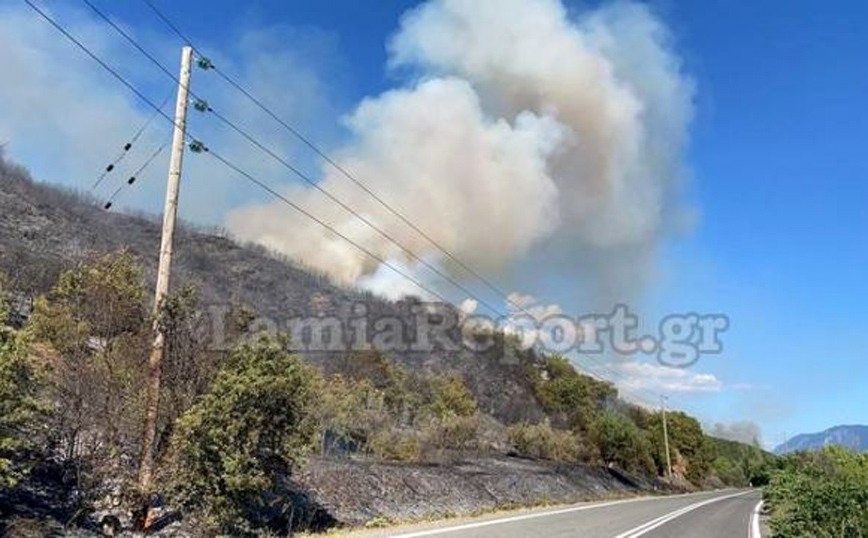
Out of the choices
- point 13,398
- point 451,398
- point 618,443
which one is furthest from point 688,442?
point 13,398

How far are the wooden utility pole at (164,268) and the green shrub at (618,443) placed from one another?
54.4 metres

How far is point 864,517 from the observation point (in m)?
12.7

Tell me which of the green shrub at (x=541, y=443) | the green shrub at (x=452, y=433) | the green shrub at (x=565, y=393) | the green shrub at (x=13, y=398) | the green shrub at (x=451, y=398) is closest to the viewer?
the green shrub at (x=13, y=398)

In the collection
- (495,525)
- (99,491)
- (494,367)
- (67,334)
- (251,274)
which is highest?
(251,274)

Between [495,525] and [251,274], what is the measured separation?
286 feet

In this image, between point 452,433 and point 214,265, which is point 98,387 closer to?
point 452,433

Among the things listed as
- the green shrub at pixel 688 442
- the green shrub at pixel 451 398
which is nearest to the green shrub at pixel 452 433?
the green shrub at pixel 451 398

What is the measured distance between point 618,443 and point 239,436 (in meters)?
57.8

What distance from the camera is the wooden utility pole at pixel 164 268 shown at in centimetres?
1321

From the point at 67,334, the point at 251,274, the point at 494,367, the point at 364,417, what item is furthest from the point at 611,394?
the point at 67,334

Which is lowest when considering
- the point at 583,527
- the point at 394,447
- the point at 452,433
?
the point at 583,527

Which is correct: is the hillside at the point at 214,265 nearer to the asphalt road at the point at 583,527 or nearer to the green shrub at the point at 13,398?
the green shrub at the point at 13,398

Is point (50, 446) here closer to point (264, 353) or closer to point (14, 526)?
point (14, 526)

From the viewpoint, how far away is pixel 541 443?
4941cm
